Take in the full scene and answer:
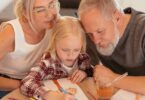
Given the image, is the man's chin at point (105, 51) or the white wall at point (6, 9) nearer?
the man's chin at point (105, 51)

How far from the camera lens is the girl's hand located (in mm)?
1409

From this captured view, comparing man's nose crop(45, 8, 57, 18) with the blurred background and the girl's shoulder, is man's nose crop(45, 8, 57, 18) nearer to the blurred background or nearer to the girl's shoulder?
the girl's shoulder

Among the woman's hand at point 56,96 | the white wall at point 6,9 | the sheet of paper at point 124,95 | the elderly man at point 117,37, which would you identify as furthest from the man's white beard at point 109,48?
the white wall at point 6,9

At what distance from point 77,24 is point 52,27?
162 millimetres

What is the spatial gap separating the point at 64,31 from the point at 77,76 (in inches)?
8.7

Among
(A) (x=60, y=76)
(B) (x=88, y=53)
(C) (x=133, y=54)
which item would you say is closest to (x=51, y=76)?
(A) (x=60, y=76)

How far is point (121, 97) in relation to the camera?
125 cm

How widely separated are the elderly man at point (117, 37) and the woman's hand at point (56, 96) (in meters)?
0.18

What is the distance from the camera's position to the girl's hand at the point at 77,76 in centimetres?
141

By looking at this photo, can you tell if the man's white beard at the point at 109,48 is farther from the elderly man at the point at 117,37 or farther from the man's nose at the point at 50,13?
the man's nose at the point at 50,13

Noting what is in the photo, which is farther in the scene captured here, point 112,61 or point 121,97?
point 112,61

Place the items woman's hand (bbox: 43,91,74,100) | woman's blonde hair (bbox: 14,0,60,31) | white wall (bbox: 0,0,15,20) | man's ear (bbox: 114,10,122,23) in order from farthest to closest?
white wall (bbox: 0,0,15,20) → woman's blonde hair (bbox: 14,0,60,31) → man's ear (bbox: 114,10,122,23) → woman's hand (bbox: 43,91,74,100)

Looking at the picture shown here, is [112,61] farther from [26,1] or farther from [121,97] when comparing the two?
[26,1]

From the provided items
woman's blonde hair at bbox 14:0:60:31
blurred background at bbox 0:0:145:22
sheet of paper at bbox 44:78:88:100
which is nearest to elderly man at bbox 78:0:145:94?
sheet of paper at bbox 44:78:88:100
